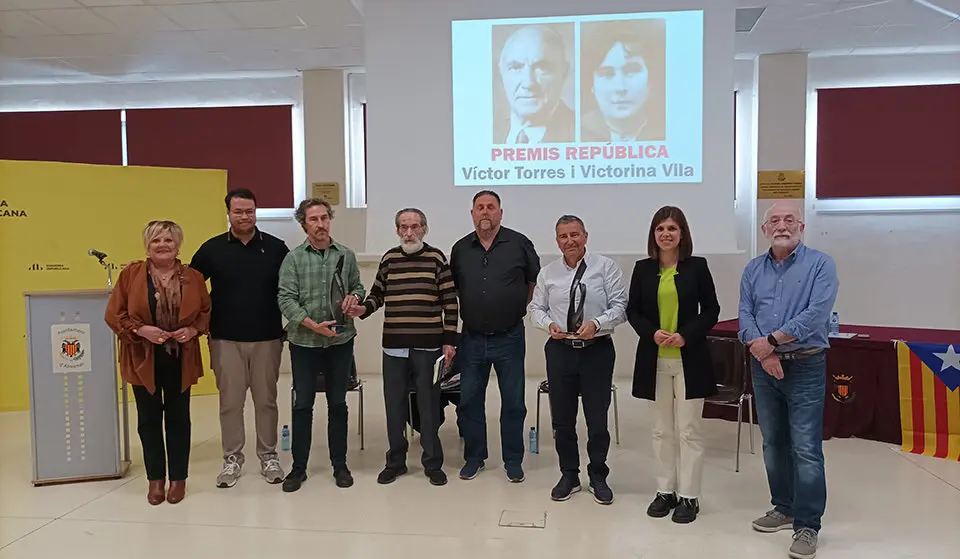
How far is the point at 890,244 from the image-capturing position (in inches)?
255

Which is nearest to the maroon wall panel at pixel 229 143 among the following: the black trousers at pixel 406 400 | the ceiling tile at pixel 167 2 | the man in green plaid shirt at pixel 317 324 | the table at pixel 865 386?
the ceiling tile at pixel 167 2

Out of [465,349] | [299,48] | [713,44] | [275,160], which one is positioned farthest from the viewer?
[275,160]

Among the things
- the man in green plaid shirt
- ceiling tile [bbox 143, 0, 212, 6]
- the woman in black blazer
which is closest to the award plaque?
the man in green plaid shirt

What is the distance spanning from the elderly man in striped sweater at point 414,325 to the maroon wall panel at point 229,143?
4.12m

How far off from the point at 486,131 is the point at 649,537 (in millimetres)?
3399

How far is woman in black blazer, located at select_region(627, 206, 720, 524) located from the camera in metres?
2.82

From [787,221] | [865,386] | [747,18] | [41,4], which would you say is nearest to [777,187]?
[747,18]

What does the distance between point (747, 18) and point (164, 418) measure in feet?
17.2

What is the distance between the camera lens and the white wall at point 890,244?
6.36 m

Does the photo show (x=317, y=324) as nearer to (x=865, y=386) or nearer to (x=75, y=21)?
(x=865, y=386)

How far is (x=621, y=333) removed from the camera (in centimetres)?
616

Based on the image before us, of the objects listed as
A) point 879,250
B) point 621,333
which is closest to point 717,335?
point 621,333

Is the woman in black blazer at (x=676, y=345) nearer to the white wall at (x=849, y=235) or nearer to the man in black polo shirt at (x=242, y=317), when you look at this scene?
the man in black polo shirt at (x=242, y=317)

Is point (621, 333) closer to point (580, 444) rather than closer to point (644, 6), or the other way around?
point (580, 444)
